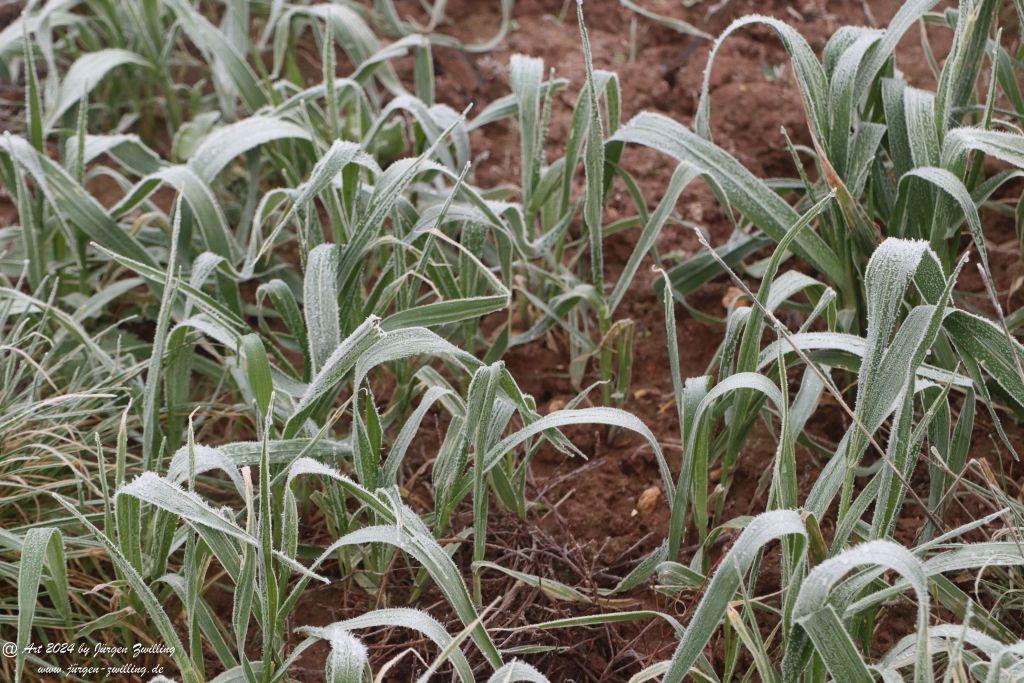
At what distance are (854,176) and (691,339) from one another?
0.33m

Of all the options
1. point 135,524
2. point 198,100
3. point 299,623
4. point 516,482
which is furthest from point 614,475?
point 198,100

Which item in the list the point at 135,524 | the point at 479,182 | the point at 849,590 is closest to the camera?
the point at 849,590

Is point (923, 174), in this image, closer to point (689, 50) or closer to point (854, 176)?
point (854, 176)

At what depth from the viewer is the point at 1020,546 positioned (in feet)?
2.87

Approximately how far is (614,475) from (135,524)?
0.56 metres

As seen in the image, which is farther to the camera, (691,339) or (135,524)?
(691,339)

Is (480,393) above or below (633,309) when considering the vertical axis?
above

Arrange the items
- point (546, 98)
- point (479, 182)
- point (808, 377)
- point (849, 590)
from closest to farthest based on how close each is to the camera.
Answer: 1. point (849, 590)
2. point (808, 377)
3. point (546, 98)
4. point (479, 182)

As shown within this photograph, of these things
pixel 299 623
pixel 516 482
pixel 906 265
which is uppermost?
pixel 906 265

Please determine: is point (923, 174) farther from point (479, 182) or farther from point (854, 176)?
point (479, 182)

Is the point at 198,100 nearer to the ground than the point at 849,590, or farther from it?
farther from it

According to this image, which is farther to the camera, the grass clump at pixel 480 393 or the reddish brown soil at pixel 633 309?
the reddish brown soil at pixel 633 309

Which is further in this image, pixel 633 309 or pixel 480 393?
pixel 633 309

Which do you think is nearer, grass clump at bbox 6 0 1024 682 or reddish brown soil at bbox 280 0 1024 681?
grass clump at bbox 6 0 1024 682
